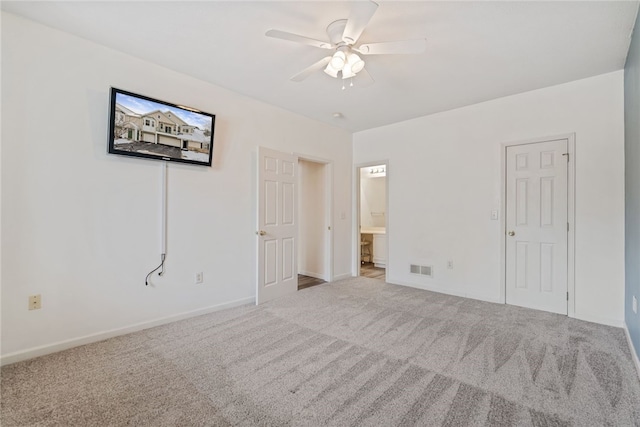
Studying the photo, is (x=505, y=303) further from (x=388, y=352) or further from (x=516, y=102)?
(x=516, y=102)

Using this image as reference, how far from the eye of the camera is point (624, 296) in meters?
2.80

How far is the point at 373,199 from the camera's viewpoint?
6.97 m

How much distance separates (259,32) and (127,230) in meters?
2.18

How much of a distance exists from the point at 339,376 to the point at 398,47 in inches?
95.1

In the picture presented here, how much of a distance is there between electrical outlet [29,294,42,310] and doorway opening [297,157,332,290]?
2956 mm

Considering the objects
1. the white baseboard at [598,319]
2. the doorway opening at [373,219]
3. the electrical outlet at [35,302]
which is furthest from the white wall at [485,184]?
the electrical outlet at [35,302]

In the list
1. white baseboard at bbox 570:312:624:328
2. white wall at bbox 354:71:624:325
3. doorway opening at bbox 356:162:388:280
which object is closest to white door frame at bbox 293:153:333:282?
white wall at bbox 354:71:624:325


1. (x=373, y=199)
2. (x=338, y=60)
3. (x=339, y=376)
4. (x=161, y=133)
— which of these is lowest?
(x=339, y=376)

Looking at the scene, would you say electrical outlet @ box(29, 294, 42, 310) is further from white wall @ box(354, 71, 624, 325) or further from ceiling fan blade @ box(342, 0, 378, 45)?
white wall @ box(354, 71, 624, 325)

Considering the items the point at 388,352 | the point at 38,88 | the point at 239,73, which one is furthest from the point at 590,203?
the point at 38,88

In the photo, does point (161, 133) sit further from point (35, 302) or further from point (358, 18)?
point (358, 18)

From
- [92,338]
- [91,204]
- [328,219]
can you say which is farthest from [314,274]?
[91,204]

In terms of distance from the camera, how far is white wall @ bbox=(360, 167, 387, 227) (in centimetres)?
688

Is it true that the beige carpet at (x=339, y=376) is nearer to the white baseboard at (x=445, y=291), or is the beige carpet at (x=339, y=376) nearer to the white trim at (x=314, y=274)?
the white baseboard at (x=445, y=291)
